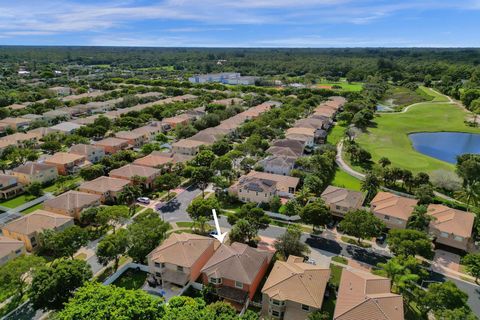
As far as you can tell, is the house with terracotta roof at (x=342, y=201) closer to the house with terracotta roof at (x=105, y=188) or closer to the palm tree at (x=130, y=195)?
the palm tree at (x=130, y=195)

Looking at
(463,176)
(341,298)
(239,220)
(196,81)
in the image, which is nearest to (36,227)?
(239,220)

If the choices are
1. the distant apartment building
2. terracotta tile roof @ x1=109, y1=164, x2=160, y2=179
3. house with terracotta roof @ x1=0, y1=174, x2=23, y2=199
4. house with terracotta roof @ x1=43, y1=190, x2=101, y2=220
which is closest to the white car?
terracotta tile roof @ x1=109, y1=164, x2=160, y2=179

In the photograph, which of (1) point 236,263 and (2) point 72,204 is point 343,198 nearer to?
(1) point 236,263

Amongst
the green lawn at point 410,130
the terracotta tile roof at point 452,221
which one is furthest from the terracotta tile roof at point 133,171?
the green lawn at point 410,130

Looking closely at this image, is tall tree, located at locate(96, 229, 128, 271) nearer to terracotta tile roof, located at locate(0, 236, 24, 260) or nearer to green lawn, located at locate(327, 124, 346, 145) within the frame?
terracotta tile roof, located at locate(0, 236, 24, 260)

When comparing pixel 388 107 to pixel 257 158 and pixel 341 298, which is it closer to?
pixel 257 158
